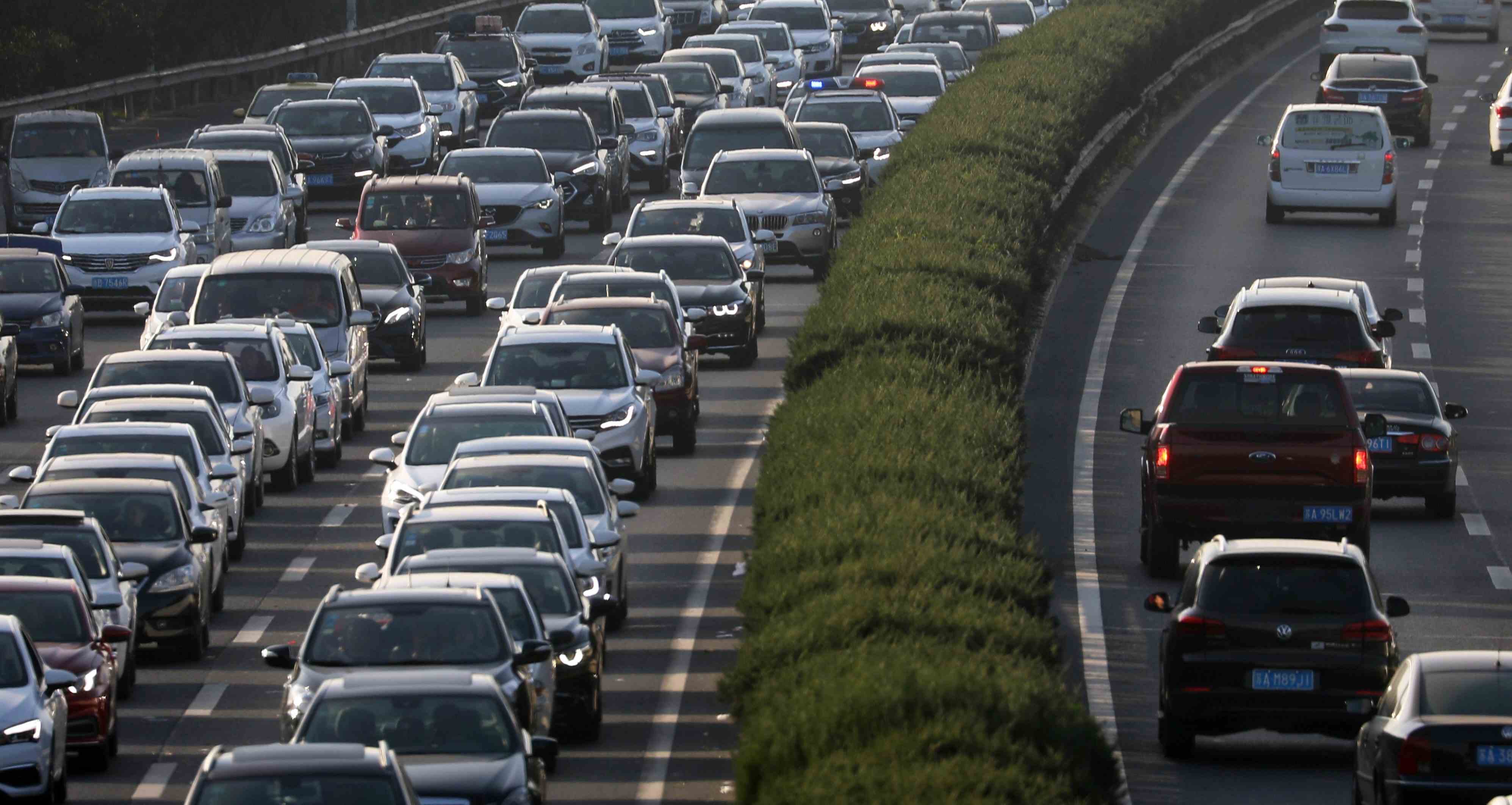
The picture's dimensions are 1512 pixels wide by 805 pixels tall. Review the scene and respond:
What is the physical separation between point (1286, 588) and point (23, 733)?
7.03 metres

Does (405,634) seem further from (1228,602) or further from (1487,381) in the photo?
(1487,381)

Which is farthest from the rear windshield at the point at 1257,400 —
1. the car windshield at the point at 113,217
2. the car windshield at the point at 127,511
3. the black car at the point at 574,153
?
the black car at the point at 574,153

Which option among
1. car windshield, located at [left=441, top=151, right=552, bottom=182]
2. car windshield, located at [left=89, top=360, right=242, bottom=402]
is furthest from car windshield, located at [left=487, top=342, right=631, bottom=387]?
car windshield, located at [left=441, top=151, right=552, bottom=182]

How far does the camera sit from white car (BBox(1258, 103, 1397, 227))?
4422 cm

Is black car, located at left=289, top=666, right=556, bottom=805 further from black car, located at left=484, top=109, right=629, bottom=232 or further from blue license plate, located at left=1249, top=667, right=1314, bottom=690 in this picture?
black car, located at left=484, top=109, right=629, bottom=232

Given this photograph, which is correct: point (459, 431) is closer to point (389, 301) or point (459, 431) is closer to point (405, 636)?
point (405, 636)

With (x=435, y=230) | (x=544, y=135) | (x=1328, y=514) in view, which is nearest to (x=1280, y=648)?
(x=1328, y=514)

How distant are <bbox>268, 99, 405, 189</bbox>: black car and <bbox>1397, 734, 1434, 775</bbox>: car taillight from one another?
112 ft

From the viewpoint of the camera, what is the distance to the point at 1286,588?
58.4ft

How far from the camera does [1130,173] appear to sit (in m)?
50.8

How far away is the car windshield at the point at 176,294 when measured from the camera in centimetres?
3462

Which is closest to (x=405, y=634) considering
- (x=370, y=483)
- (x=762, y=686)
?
(x=762, y=686)

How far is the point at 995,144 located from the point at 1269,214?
6.32 metres

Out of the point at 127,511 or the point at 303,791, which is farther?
the point at 127,511
